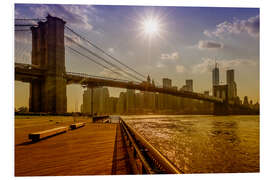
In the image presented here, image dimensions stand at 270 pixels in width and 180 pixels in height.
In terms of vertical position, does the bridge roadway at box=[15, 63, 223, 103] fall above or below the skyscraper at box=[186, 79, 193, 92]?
above

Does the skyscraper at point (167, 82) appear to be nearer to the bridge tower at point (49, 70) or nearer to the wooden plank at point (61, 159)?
the wooden plank at point (61, 159)

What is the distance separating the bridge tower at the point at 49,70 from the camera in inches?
298

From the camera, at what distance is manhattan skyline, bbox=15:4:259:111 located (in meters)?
5.97

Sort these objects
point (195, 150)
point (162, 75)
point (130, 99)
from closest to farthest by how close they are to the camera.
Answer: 1. point (162, 75)
2. point (195, 150)
3. point (130, 99)

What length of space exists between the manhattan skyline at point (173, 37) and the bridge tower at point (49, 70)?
43.0 inches

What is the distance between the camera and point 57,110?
820cm

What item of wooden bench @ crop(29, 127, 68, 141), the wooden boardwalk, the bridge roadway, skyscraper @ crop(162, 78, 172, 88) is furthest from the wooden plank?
skyscraper @ crop(162, 78, 172, 88)

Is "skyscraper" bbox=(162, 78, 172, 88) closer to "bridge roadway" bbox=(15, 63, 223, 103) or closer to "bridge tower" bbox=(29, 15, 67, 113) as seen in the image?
"bridge roadway" bbox=(15, 63, 223, 103)

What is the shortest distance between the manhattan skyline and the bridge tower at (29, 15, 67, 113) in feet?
3.58

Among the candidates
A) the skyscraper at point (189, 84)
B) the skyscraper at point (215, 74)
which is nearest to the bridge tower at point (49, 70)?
the skyscraper at point (189, 84)

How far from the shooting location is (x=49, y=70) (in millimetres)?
8500
